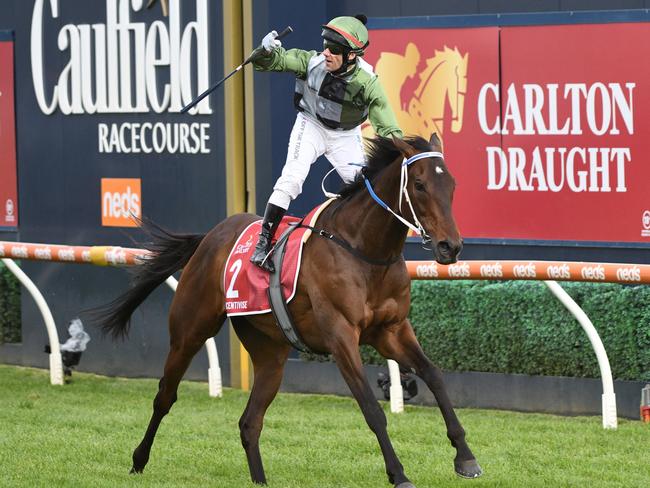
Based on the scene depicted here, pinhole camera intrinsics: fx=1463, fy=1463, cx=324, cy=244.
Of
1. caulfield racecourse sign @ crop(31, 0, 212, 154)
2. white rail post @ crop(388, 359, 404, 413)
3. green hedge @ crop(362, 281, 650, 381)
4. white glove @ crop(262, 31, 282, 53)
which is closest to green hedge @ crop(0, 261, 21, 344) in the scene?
caulfield racecourse sign @ crop(31, 0, 212, 154)

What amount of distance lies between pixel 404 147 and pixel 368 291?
67 cm

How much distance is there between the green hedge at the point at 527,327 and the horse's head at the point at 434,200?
8.70 feet

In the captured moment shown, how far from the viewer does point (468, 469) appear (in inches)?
246

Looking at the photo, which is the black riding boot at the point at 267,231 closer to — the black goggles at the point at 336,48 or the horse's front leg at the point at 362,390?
the horse's front leg at the point at 362,390

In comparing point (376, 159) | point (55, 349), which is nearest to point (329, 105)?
point (376, 159)

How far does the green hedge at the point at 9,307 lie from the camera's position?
11758 mm

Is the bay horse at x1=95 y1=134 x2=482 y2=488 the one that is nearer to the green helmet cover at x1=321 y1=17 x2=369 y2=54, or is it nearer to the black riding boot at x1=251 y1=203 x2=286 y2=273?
the black riding boot at x1=251 y1=203 x2=286 y2=273

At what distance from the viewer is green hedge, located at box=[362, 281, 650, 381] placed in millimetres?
8625

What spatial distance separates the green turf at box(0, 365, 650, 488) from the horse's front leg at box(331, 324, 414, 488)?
2.09 feet

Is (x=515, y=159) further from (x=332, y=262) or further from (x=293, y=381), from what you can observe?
(x=332, y=262)

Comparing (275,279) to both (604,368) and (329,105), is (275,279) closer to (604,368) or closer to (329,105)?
(329,105)

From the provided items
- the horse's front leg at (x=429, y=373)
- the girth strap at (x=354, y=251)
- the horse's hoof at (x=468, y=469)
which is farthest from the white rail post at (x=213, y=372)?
the horse's hoof at (x=468, y=469)

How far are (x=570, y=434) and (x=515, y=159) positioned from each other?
7.28ft

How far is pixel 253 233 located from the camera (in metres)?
7.37
